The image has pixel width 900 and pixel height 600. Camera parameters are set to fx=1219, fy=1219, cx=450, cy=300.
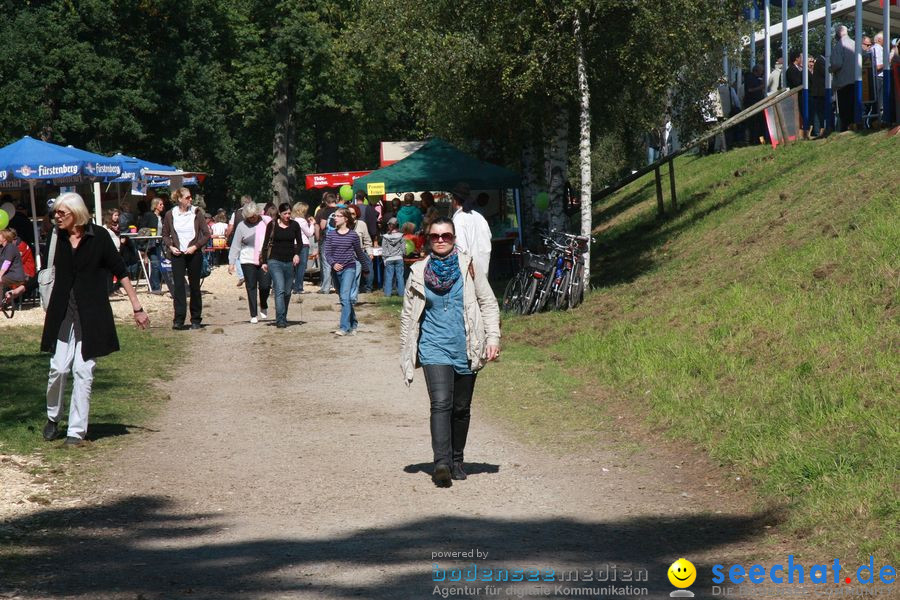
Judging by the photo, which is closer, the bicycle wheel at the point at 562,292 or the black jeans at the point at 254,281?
the bicycle wheel at the point at 562,292

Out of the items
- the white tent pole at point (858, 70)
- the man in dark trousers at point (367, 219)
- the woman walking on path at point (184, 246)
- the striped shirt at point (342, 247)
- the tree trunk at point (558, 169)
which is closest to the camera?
the striped shirt at point (342, 247)

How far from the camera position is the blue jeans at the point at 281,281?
17609mm

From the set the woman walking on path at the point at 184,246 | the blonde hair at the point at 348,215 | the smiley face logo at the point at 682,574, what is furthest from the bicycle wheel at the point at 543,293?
the smiley face logo at the point at 682,574

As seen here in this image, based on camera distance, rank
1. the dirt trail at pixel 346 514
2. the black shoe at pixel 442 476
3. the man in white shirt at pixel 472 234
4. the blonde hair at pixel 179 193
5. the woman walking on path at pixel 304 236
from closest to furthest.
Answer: the dirt trail at pixel 346 514, the black shoe at pixel 442 476, the man in white shirt at pixel 472 234, the blonde hair at pixel 179 193, the woman walking on path at pixel 304 236

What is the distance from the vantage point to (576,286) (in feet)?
58.2

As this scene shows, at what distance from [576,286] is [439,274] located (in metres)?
9.85

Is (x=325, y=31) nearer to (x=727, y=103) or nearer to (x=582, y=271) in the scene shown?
(x=727, y=103)

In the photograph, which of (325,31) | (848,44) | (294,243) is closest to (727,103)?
(848,44)

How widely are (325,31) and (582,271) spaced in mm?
29686

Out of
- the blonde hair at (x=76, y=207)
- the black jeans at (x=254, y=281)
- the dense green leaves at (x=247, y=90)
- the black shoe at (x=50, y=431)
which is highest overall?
the dense green leaves at (x=247, y=90)

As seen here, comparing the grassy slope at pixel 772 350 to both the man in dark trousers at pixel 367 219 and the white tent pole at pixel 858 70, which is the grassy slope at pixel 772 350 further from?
the man in dark trousers at pixel 367 219

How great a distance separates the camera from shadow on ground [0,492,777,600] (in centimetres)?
579

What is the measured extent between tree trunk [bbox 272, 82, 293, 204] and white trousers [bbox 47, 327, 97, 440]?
36.5 metres

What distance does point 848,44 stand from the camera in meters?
22.1
